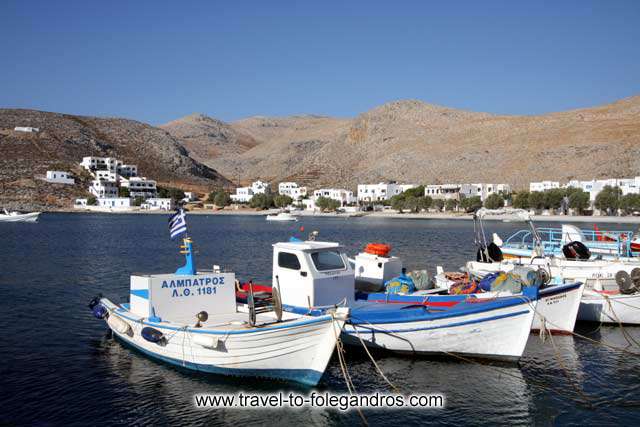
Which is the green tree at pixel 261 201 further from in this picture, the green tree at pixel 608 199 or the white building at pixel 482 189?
the green tree at pixel 608 199

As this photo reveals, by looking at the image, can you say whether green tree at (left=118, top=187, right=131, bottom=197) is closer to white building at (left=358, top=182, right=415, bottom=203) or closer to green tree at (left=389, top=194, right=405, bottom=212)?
white building at (left=358, top=182, right=415, bottom=203)

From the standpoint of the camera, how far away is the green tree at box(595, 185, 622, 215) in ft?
380

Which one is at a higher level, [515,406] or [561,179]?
[561,179]

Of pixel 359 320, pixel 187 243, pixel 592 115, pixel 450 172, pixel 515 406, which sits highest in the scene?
pixel 592 115

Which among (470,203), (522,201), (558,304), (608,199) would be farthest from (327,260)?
(470,203)

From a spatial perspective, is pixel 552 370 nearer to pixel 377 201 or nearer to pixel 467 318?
pixel 467 318

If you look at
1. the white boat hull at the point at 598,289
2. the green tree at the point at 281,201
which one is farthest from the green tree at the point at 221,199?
the white boat hull at the point at 598,289

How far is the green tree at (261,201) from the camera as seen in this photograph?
169m

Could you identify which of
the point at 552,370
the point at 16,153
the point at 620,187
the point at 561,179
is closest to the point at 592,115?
the point at 561,179

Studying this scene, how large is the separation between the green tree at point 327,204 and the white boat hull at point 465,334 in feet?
467

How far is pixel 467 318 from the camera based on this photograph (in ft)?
50.4

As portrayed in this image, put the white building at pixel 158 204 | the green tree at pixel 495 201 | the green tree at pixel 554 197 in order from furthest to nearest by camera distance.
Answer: the white building at pixel 158 204
the green tree at pixel 495 201
the green tree at pixel 554 197

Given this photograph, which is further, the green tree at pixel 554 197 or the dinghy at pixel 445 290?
the green tree at pixel 554 197

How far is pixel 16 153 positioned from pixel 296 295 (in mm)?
176949
